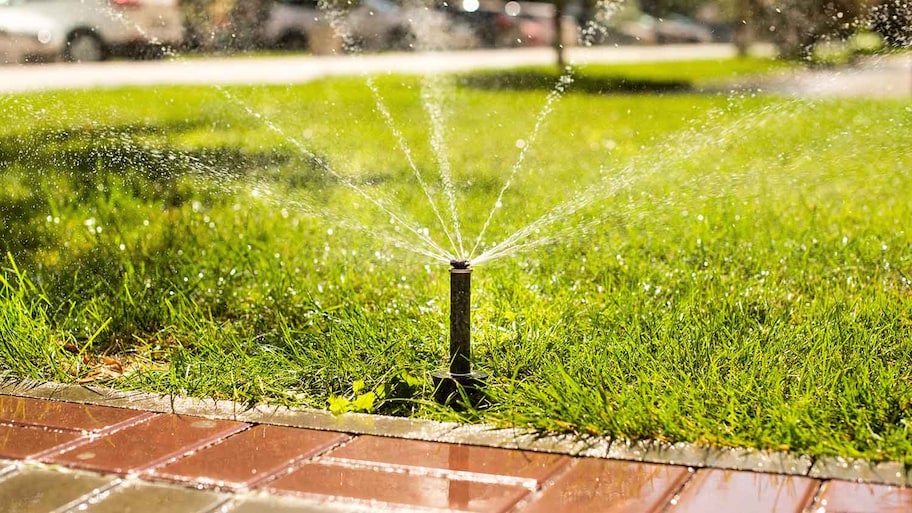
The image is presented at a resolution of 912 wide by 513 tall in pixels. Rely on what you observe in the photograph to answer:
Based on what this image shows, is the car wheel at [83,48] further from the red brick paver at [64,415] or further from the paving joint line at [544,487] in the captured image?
the paving joint line at [544,487]

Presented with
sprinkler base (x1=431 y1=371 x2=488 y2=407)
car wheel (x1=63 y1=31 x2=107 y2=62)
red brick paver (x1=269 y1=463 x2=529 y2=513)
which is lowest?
red brick paver (x1=269 y1=463 x2=529 y2=513)

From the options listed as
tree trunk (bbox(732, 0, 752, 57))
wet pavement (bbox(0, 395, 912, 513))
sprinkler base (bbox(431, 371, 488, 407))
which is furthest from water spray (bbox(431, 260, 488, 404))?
tree trunk (bbox(732, 0, 752, 57))

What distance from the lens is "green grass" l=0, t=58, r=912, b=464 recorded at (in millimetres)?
2859

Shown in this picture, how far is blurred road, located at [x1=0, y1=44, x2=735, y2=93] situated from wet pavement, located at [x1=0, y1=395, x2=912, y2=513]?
8.99m

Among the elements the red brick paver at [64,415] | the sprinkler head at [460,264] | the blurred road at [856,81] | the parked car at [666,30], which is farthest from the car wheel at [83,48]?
the sprinkler head at [460,264]

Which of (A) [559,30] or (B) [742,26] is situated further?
(B) [742,26]

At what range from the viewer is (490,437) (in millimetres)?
2660

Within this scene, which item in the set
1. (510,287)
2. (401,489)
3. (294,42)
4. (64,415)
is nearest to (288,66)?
(294,42)

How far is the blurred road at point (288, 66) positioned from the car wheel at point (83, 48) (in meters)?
0.14

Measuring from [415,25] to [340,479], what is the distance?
1733 cm

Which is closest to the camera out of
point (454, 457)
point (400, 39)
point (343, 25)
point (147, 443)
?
point (454, 457)

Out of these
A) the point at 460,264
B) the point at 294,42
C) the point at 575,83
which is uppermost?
the point at 294,42

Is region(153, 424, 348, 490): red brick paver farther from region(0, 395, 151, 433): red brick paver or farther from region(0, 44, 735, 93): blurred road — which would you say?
region(0, 44, 735, 93): blurred road

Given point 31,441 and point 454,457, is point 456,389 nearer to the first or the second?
point 454,457
